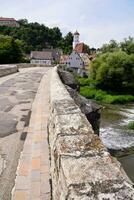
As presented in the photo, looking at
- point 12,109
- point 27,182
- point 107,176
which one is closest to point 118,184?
point 107,176

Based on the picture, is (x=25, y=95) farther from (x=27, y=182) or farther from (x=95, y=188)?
(x=95, y=188)

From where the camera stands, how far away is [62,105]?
6.94 meters

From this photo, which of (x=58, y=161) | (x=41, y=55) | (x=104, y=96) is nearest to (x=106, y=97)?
(x=104, y=96)

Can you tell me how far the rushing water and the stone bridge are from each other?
9.95 meters

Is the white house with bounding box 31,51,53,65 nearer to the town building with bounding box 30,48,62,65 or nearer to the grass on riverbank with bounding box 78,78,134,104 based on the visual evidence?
the town building with bounding box 30,48,62,65

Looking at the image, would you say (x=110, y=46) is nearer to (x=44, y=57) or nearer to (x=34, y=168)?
(x=44, y=57)

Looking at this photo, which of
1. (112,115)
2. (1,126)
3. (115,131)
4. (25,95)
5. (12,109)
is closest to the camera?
(1,126)

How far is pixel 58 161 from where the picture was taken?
408 centimetres

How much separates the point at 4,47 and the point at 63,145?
5243 centimetres

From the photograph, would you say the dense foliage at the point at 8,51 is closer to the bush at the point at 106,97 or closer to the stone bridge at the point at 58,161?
the bush at the point at 106,97

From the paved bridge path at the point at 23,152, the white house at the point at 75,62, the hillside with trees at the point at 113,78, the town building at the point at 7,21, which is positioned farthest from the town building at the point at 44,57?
the paved bridge path at the point at 23,152

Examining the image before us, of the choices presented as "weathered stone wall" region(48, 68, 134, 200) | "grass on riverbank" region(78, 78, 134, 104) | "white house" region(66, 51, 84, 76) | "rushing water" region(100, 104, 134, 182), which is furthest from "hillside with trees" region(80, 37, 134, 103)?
"weathered stone wall" region(48, 68, 134, 200)

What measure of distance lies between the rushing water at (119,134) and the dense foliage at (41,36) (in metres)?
86.0

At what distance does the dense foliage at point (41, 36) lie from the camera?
124 m
